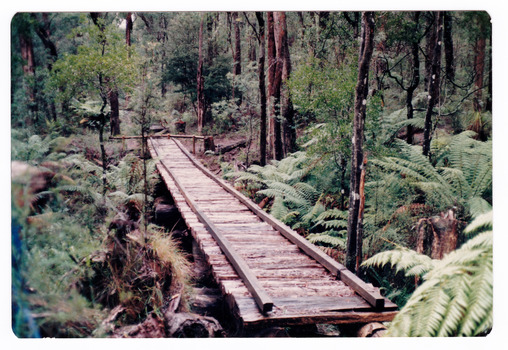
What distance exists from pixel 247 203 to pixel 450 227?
322 centimetres

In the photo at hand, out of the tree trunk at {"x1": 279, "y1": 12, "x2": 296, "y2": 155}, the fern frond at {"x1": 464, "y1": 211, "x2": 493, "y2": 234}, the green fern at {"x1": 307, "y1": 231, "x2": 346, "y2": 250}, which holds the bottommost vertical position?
the green fern at {"x1": 307, "y1": 231, "x2": 346, "y2": 250}

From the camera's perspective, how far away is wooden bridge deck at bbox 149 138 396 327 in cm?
303

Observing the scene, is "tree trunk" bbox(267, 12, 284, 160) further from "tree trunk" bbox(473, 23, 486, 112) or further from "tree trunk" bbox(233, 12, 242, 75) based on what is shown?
"tree trunk" bbox(473, 23, 486, 112)

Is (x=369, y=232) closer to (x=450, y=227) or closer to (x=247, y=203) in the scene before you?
(x=450, y=227)

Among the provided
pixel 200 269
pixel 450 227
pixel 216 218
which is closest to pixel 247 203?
→ pixel 216 218

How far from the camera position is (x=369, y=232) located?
4.99 m

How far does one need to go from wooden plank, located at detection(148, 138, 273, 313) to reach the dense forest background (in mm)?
552

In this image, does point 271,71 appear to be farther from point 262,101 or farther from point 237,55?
point 262,101

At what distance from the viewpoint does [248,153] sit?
8312mm

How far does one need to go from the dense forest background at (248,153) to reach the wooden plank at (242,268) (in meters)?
0.55

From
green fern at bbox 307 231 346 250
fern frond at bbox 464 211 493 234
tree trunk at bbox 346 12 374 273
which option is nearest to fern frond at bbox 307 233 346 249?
green fern at bbox 307 231 346 250

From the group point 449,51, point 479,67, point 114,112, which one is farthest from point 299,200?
point 114,112

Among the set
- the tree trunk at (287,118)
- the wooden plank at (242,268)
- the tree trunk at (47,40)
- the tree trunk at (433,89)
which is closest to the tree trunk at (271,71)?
the tree trunk at (287,118)

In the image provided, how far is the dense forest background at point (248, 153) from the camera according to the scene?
341cm
